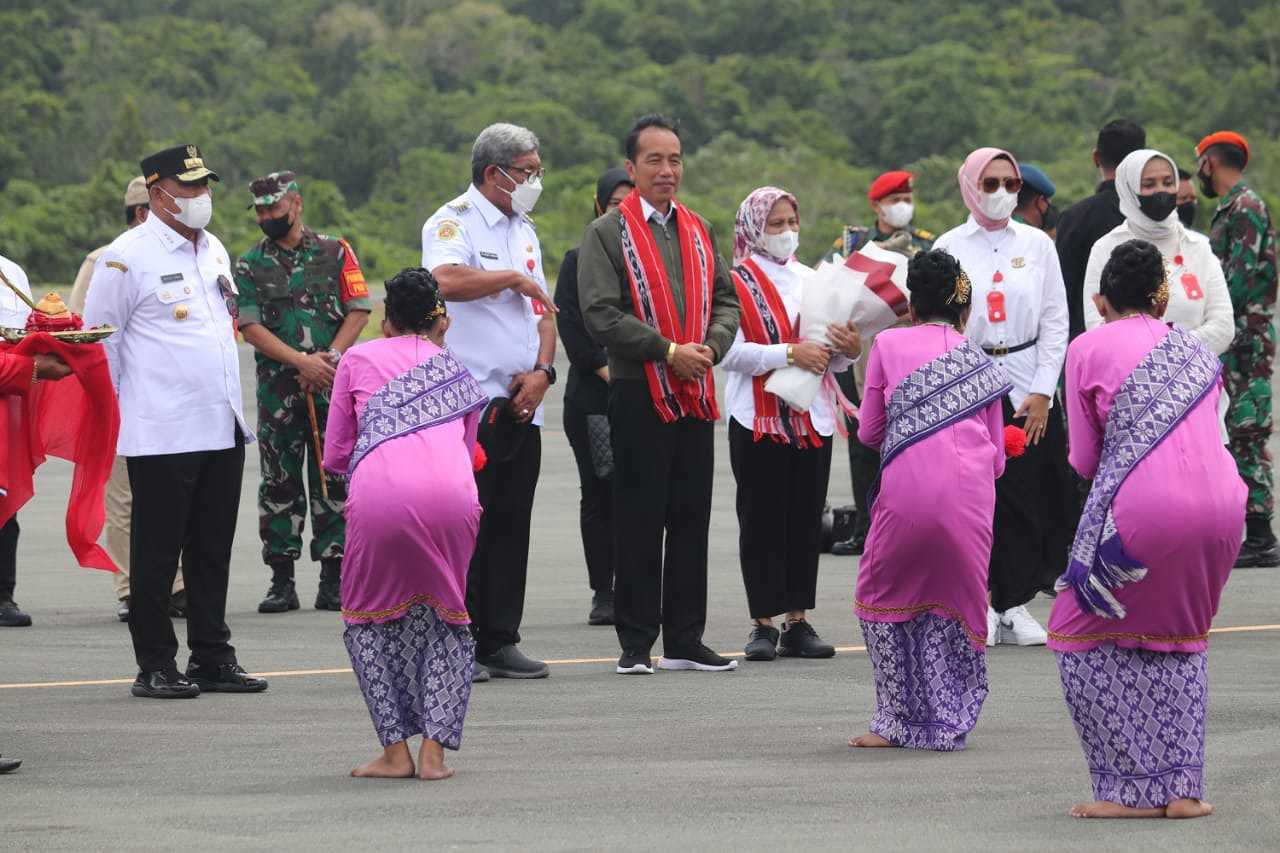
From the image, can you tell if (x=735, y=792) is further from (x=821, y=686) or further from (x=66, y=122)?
(x=66, y=122)

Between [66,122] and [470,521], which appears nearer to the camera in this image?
[470,521]

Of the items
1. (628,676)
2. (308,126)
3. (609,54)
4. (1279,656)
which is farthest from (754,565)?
(609,54)

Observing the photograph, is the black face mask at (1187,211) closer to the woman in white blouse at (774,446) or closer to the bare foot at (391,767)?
the woman in white blouse at (774,446)

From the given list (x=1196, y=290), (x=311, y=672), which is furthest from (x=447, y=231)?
(x=1196, y=290)

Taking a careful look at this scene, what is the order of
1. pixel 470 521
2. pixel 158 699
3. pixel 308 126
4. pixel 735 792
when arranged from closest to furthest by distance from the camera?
pixel 735 792 → pixel 470 521 → pixel 158 699 → pixel 308 126

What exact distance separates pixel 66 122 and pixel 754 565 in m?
80.4

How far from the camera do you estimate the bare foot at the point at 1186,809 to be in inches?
245

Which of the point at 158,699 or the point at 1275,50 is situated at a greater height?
the point at 1275,50

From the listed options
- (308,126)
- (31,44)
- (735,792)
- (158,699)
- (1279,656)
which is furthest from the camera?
(31,44)

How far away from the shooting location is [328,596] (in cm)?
A: 1134

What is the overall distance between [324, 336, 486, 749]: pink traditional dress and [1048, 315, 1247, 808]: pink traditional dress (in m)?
1.96

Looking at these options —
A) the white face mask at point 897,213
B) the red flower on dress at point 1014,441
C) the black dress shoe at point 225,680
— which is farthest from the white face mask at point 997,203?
the black dress shoe at point 225,680

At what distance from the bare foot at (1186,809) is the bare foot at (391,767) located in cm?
235

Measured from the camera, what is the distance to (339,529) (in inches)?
451
